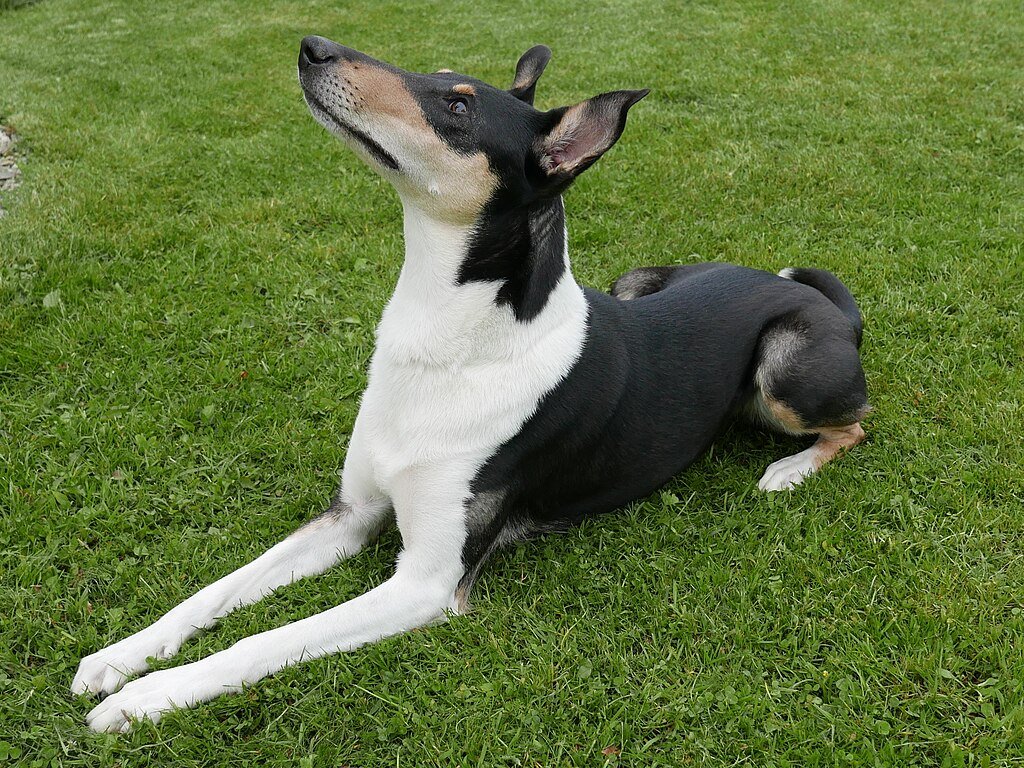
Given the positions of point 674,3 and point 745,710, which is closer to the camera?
point 745,710

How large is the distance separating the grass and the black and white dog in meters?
0.13

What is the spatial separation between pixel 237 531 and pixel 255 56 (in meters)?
8.37

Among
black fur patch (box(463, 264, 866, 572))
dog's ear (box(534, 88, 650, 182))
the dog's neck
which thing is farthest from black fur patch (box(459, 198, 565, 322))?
black fur patch (box(463, 264, 866, 572))

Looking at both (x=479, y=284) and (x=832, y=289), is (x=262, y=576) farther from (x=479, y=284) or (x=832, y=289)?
(x=832, y=289)

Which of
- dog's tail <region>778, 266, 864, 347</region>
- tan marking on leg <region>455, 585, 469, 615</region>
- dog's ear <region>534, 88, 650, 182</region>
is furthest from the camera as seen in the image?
dog's tail <region>778, 266, 864, 347</region>

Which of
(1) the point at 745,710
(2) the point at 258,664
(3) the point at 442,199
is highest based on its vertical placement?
(3) the point at 442,199

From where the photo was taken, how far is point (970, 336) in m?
4.82

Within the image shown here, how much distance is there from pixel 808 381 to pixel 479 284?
1.64 meters

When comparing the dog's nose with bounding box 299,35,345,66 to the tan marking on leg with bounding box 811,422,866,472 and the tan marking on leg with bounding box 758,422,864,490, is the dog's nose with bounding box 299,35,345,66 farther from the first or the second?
the tan marking on leg with bounding box 811,422,866,472

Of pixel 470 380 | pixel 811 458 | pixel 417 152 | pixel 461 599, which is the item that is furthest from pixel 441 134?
pixel 811 458

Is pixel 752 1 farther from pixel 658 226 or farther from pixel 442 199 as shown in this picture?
pixel 442 199

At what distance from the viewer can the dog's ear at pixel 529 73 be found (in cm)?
355

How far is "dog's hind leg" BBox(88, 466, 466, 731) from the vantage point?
9.23 ft

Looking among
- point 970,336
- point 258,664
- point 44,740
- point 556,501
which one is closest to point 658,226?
point 970,336
